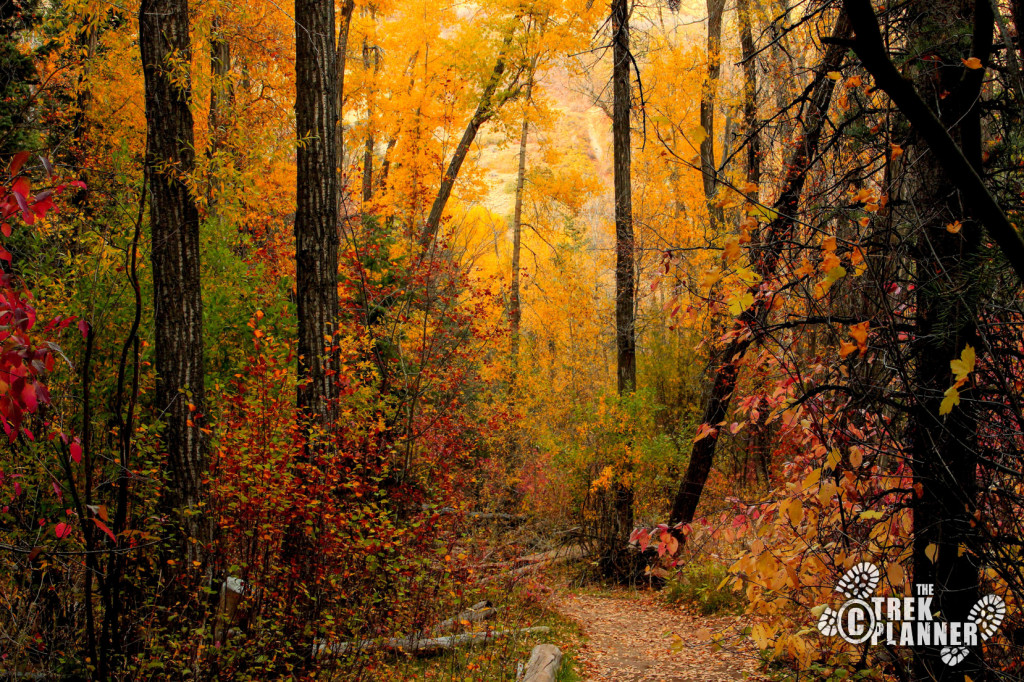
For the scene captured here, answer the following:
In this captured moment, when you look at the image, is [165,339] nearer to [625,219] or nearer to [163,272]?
[163,272]

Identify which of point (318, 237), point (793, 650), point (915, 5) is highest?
point (915, 5)

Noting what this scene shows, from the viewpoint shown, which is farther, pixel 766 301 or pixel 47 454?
pixel 47 454

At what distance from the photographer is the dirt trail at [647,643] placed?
6156 millimetres

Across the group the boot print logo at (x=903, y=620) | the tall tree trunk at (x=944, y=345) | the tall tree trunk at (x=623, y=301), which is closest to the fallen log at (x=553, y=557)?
the tall tree trunk at (x=623, y=301)

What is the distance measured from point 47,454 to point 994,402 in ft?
20.9

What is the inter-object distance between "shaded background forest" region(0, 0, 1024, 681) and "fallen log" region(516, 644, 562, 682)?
0.35 metres

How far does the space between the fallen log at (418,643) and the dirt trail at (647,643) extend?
0.95 metres

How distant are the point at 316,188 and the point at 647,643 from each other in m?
Result: 6.05

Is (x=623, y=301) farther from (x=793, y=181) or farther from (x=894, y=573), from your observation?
(x=894, y=573)

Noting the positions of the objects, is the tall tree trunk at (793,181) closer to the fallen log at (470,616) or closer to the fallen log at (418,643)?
the fallen log at (418,643)

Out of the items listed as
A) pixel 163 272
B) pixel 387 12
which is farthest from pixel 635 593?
pixel 387 12

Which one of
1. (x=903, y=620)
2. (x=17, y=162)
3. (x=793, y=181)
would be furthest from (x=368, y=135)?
(x=903, y=620)

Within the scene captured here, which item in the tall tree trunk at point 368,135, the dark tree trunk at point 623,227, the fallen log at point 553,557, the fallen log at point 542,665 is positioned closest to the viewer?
the fallen log at point 542,665

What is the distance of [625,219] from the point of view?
35.7ft
